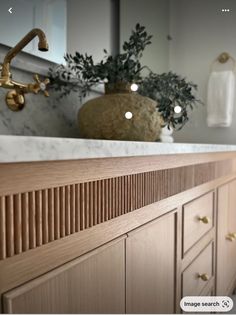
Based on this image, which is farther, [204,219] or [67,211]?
[204,219]

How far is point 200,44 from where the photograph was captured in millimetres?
1943

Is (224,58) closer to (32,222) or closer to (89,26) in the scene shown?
(89,26)

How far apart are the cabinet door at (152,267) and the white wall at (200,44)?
135 cm

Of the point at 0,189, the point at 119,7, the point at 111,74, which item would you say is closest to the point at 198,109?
the point at 119,7

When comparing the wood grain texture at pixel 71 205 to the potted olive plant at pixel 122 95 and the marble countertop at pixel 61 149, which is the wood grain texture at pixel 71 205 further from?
the potted olive plant at pixel 122 95

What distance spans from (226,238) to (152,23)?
4.20 feet

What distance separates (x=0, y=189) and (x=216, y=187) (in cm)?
88

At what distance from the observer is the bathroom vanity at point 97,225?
1.11ft

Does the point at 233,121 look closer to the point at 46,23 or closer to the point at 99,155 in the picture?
the point at 46,23

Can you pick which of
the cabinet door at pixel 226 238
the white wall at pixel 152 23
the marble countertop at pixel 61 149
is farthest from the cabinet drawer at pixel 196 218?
the white wall at pixel 152 23

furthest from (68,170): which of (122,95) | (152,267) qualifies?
(122,95)

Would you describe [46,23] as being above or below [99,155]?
above

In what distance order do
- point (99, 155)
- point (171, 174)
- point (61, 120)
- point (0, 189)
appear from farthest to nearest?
point (61, 120)
point (171, 174)
point (99, 155)
point (0, 189)

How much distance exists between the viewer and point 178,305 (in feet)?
2.45
